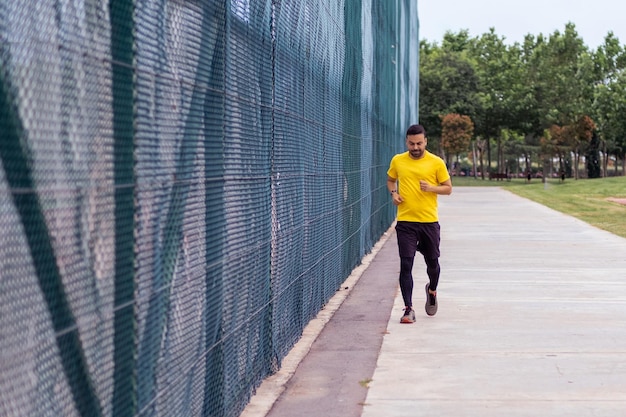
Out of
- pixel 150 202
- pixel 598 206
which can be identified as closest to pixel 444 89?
pixel 598 206

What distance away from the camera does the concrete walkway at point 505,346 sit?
696cm

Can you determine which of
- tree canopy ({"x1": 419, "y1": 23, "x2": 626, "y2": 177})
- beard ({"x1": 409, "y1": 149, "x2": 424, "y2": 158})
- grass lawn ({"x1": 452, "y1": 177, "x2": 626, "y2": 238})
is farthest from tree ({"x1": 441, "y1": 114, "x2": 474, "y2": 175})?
beard ({"x1": 409, "y1": 149, "x2": 424, "y2": 158})

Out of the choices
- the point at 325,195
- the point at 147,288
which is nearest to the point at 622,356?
the point at 325,195

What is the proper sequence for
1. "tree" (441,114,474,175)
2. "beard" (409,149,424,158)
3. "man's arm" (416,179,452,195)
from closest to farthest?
"man's arm" (416,179,452,195)
"beard" (409,149,424,158)
"tree" (441,114,474,175)

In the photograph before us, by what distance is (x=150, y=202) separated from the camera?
15.2 feet

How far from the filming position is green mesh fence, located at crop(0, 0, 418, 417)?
3.28 metres

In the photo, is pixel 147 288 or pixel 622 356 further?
pixel 622 356

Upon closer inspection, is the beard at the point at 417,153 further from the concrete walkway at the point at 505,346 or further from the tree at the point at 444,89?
the tree at the point at 444,89

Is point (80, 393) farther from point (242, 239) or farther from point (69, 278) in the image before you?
point (242, 239)

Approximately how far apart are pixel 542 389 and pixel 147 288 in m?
3.51

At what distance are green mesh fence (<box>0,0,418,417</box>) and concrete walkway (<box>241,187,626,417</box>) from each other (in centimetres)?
89

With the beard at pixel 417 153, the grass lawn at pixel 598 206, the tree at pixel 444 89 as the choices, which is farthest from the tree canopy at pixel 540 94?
the beard at pixel 417 153

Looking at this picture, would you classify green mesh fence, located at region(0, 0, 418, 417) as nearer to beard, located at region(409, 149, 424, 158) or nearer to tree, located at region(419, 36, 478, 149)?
beard, located at region(409, 149, 424, 158)

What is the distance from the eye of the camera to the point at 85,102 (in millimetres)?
3797
